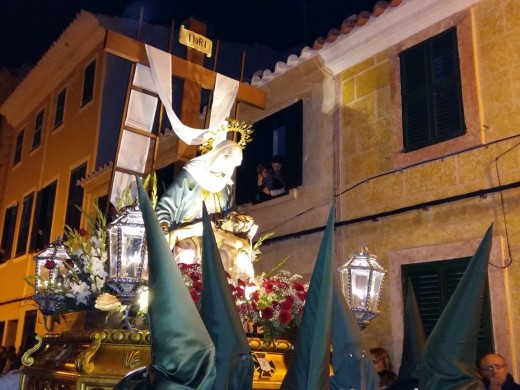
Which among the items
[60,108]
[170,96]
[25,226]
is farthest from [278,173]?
[25,226]

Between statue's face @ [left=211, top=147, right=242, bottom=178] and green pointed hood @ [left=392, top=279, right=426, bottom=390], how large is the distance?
2493mm

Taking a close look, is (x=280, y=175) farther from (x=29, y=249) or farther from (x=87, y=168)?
(x=29, y=249)

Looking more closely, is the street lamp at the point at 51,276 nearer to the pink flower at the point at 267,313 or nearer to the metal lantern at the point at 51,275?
the metal lantern at the point at 51,275

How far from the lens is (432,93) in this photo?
289 inches

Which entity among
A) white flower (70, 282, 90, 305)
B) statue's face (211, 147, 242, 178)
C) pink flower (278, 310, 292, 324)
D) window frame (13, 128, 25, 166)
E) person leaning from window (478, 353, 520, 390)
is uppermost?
window frame (13, 128, 25, 166)

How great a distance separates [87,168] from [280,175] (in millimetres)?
6511

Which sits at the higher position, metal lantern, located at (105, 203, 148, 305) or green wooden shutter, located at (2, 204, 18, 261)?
green wooden shutter, located at (2, 204, 18, 261)

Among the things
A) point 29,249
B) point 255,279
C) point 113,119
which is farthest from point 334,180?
point 29,249

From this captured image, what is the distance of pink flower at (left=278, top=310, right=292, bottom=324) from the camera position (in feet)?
12.6

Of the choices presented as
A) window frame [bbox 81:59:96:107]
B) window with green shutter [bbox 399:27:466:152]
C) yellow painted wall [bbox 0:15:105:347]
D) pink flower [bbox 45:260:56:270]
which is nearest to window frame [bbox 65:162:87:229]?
yellow painted wall [bbox 0:15:105:347]

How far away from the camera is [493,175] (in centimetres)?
649

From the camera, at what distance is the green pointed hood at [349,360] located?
234cm

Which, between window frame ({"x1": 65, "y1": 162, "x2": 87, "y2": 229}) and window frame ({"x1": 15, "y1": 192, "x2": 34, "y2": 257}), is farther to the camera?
window frame ({"x1": 15, "y1": 192, "x2": 34, "y2": 257})

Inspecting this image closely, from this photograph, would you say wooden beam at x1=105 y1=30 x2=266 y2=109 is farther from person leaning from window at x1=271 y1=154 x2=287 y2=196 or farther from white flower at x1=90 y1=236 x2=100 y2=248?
white flower at x1=90 y1=236 x2=100 y2=248
